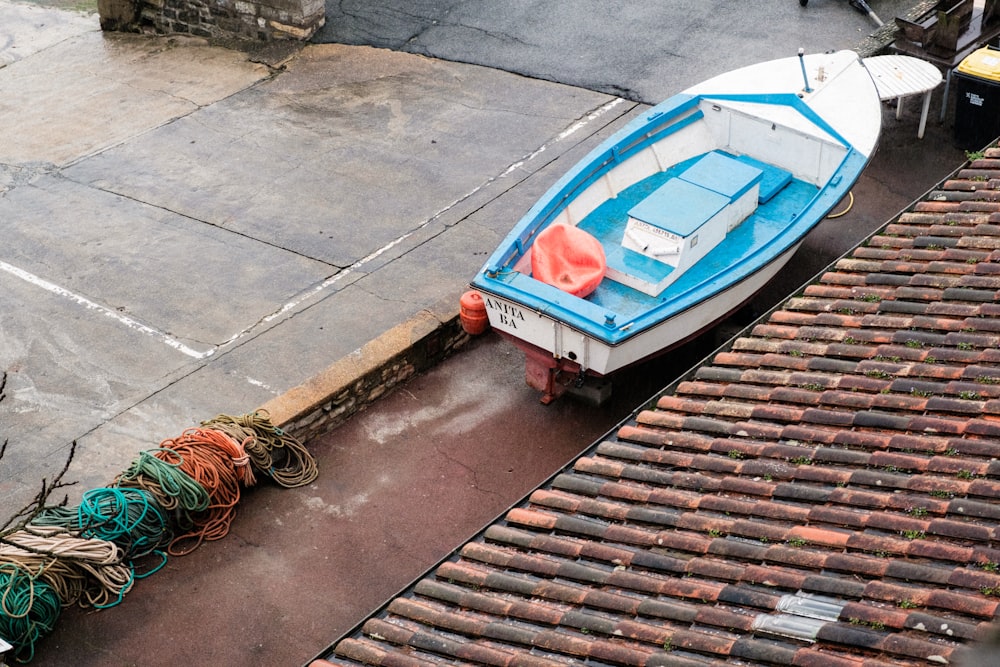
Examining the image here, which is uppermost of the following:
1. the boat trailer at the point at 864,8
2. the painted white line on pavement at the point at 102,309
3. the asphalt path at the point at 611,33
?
the boat trailer at the point at 864,8

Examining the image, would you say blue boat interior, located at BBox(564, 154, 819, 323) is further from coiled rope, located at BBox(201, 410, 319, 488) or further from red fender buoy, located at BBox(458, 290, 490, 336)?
coiled rope, located at BBox(201, 410, 319, 488)

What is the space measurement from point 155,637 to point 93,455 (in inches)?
85.2

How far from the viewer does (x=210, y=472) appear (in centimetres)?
966

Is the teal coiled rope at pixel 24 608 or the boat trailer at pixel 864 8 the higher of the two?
the boat trailer at pixel 864 8

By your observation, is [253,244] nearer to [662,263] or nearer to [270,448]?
[270,448]

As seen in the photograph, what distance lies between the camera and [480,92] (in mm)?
15836

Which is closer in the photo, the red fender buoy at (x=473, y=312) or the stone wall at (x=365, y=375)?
the stone wall at (x=365, y=375)

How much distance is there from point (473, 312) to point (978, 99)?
6801mm

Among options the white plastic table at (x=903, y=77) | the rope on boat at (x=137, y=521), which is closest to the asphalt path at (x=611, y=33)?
the white plastic table at (x=903, y=77)

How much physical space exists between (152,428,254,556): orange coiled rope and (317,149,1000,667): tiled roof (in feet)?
12.7

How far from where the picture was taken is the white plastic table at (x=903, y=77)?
44.5 ft

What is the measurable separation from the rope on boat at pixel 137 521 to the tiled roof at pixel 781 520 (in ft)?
12.5

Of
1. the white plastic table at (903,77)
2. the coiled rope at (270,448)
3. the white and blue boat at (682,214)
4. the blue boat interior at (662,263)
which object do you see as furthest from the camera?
the white plastic table at (903,77)

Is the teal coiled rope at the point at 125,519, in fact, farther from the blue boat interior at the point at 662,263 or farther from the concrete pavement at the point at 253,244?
the blue boat interior at the point at 662,263
